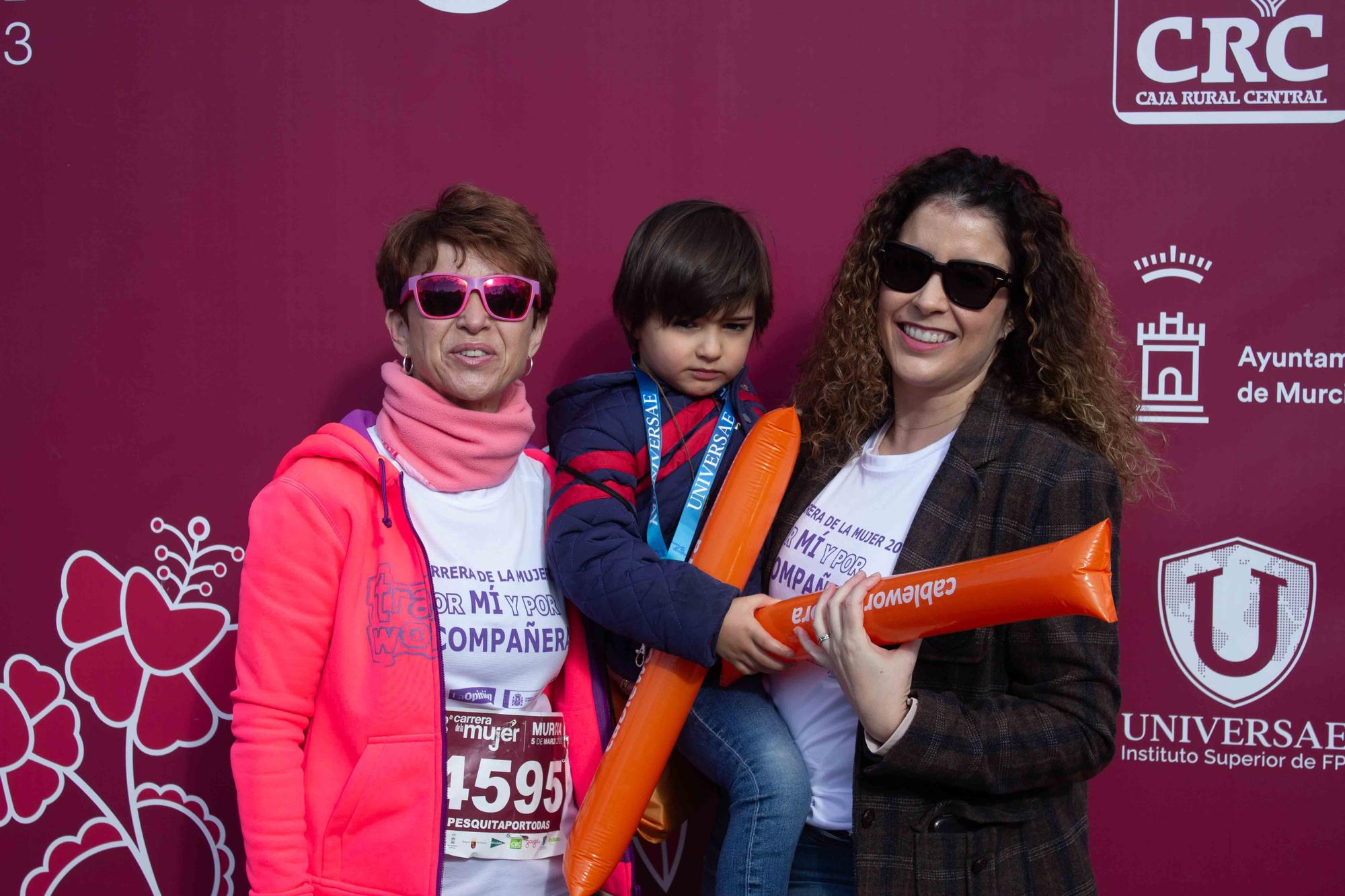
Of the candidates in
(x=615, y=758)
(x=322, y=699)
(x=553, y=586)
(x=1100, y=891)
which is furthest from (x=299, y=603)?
(x=1100, y=891)

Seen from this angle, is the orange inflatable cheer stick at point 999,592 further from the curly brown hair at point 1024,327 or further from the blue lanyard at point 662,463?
the blue lanyard at point 662,463

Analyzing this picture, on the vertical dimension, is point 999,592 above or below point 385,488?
below

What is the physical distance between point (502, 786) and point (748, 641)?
0.55 metres

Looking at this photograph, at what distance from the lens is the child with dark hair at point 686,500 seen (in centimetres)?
196

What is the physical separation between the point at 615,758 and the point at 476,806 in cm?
27

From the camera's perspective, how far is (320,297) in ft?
9.78

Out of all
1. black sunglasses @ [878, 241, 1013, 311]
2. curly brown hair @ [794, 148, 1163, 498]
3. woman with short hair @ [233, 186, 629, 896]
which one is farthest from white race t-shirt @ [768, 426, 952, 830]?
woman with short hair @ [233, 186, 629, 896]

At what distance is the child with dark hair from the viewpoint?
6.44 ft

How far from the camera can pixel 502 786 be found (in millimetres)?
2027

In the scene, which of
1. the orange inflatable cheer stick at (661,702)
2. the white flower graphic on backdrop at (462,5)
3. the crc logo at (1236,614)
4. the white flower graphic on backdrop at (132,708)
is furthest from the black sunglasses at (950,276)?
the white flower graphic on backdrop at (132,708)

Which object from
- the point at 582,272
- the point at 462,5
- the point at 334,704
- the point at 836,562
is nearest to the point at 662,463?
the point at 836,562

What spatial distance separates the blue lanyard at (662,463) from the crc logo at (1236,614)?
126 cm

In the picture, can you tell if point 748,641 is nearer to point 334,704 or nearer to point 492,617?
point 492,617

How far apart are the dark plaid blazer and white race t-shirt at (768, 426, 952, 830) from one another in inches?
2.7
